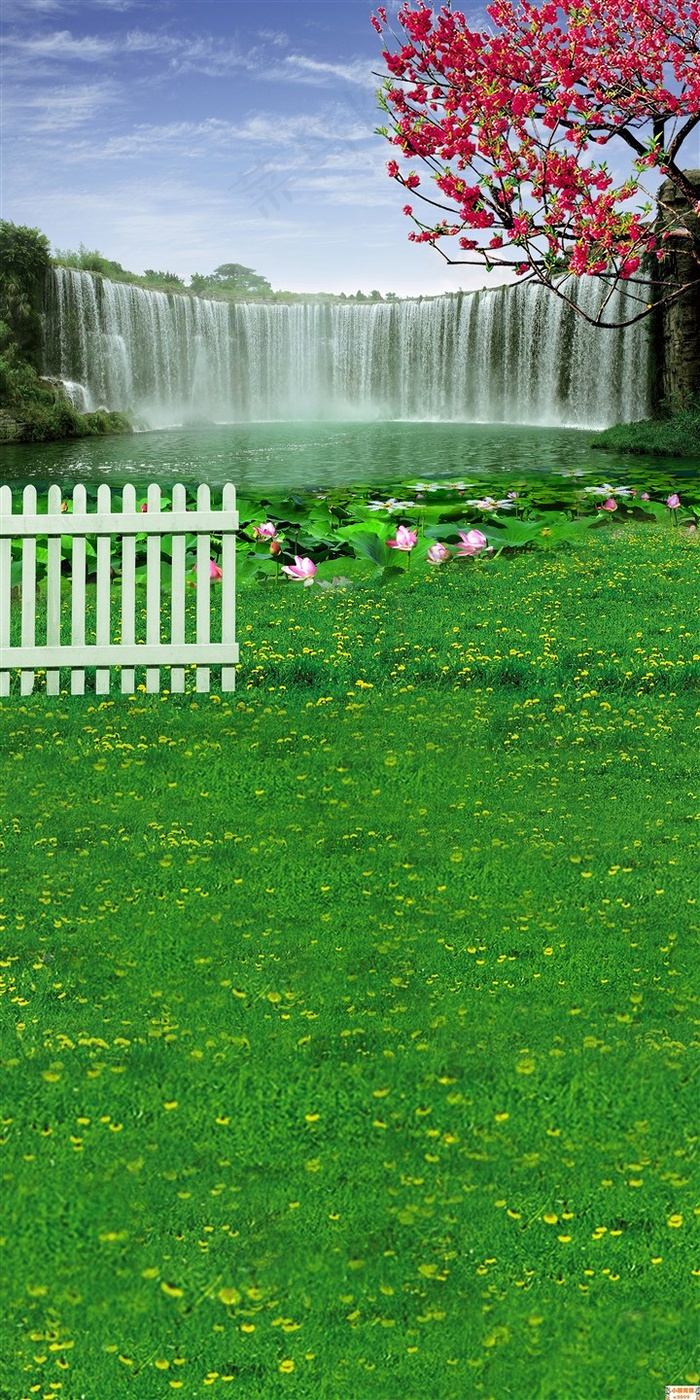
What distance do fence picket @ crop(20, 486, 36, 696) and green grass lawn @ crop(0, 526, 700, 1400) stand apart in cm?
53

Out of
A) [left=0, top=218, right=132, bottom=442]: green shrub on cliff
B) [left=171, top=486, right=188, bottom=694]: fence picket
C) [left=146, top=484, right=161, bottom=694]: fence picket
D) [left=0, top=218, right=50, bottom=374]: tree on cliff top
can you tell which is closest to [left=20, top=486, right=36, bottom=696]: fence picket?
[left=146, top=484, right=161, bottom=694]: fence picket

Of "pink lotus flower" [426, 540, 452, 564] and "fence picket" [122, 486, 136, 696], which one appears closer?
"fence picket" [122, 486, 136, 696]

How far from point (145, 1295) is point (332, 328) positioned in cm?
3979

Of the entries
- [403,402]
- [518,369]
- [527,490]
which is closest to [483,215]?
[527,490]

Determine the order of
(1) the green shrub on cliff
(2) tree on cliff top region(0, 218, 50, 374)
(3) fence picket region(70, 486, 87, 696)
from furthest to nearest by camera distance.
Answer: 1. (2) tree on cliff top region(0, 218, 50, 374)
2. (1) the green shrub on cliff
3. (3) fence picket region(70, 486, 87, 696)

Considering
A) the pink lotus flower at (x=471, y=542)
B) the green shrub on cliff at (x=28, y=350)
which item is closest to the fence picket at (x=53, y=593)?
the pink lotus flower at (x=471, y=542)

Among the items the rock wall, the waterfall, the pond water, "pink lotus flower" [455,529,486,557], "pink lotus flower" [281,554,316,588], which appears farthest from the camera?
the waterfall

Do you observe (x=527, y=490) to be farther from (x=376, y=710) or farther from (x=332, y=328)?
(x=332, y=328)

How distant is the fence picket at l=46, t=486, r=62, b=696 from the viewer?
7090 millimetres

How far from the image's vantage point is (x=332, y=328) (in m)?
40.3

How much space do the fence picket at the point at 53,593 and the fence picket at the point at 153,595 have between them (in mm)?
503

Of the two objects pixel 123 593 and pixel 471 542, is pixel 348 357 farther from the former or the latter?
pixel 123 593

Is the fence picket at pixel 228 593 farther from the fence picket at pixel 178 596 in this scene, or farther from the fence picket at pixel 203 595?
the fence picket at pixel 178 596

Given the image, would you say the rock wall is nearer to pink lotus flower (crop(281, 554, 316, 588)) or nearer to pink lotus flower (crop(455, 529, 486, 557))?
pink lotus flower (crop(455, 529, 486, 557))
